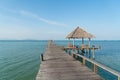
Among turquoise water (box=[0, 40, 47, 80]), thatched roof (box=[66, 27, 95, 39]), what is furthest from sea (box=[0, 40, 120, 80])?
thatched roof (box=[66, 27, 95, 39])

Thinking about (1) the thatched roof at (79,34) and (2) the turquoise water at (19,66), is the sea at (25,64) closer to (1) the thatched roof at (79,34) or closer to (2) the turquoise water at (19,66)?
(2) the turquoise water at (19,66)

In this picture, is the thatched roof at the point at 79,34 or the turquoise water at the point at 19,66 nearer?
the turquoise water at the point at 19,66

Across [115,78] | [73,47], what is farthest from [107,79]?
Answer: [73,47]

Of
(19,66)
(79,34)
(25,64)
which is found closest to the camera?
(19,66)

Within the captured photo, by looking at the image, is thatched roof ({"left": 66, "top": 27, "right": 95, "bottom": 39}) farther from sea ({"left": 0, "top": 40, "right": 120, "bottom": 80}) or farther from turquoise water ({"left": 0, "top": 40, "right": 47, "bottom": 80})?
turquoise water ({"left": 0, "top": 40, "right": 47, "bottom": 80})

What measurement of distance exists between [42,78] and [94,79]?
2.45m

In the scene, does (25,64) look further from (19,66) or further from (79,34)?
(79,34)

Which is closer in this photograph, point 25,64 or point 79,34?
point 25,64

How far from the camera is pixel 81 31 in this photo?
98.5ft

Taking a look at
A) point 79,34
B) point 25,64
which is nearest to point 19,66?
point 25,64

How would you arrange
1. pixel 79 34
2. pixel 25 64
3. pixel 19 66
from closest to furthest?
pixel 19 66, pixel 25 64, pixel 79 34

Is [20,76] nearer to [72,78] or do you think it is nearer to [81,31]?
[72,78]

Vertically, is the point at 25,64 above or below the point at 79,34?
below

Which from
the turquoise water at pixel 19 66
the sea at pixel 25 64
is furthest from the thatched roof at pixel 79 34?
the turquoise water at pixel 19 66
